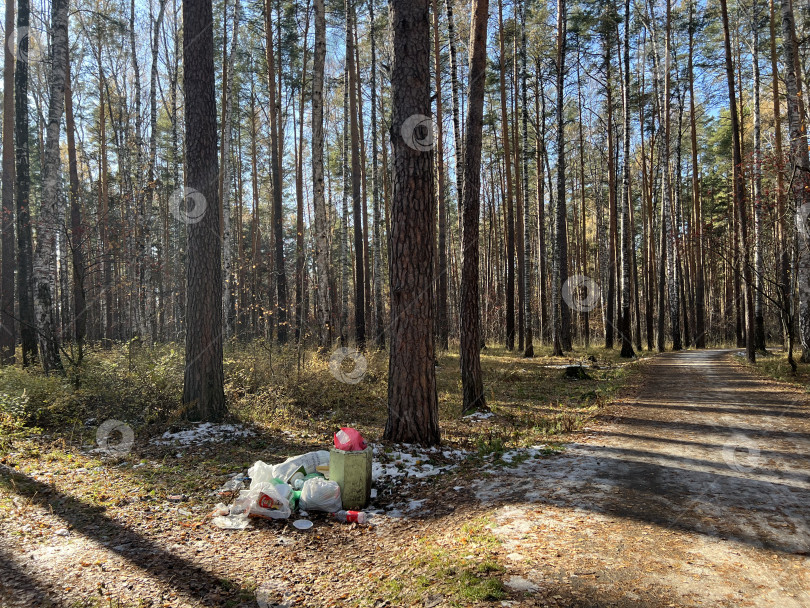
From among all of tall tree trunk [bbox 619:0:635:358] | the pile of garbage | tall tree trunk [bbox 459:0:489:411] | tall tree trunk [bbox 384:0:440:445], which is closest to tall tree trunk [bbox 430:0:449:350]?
tall tree trunk [bbox 619:0:635:358]

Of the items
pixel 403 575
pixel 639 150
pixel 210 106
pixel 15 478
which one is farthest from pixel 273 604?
pixel 639 150

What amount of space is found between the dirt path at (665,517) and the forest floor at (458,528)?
2 centimetres

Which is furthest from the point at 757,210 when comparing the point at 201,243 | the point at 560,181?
the point at 201,243

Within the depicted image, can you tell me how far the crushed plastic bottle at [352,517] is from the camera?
422 centimetres

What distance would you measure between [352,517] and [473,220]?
5695mm

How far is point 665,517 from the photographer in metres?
3.56

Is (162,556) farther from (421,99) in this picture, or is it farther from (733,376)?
(733,376)

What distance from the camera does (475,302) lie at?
8.43 metres

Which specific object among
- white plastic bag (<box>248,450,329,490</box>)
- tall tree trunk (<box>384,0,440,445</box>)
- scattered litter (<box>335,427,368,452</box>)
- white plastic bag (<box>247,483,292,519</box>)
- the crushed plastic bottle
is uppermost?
tall tree trunk (<box>384,0,440,445</box>)

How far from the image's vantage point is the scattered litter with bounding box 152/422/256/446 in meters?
6.65

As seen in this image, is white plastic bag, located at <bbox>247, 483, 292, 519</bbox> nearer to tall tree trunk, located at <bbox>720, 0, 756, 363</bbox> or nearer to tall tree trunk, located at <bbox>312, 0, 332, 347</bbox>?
tall tree trunk, located at <bbox>312, 0, 332, 347</bbox>

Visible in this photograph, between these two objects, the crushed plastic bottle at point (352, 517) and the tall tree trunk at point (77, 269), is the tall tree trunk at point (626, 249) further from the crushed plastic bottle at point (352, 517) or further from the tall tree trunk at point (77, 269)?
the tall tree trunk at point (77, 269)

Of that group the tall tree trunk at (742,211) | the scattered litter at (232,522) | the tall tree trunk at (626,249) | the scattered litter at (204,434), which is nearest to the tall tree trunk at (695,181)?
the tall tree trunk at (626,249)

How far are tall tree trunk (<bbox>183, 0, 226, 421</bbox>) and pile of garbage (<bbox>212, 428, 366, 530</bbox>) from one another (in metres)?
3.06
